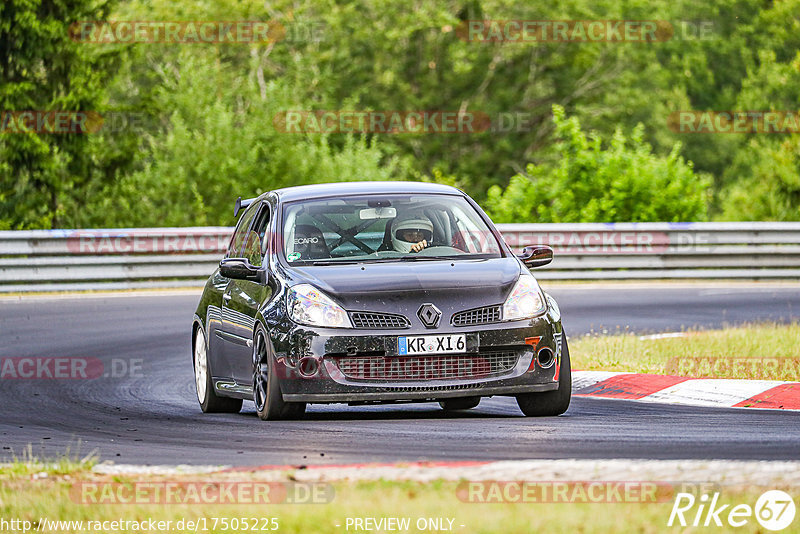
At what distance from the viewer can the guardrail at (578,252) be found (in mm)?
22828

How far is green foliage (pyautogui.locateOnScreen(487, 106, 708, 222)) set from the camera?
28344mm

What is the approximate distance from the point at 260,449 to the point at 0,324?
10.8 m

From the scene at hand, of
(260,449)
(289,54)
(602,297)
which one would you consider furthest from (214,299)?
(289,54)

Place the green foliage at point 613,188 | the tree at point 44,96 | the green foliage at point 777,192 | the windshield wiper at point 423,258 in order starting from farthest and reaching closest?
1. the green foliage at point 777,192
2. the tree at point 44,96
3. the green foliage at point 613,188
4. the windshield wiper at point 423,258

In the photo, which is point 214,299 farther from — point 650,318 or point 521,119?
point 521,119

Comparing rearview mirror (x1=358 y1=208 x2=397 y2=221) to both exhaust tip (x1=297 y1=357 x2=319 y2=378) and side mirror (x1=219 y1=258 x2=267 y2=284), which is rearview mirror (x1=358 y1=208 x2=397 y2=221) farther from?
exhaust tip (x1=297 y1=357 x2=319 y2=378)

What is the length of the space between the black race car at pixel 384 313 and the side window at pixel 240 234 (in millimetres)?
932

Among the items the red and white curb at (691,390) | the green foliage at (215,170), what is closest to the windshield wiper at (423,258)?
the red and white curb at (691,390)

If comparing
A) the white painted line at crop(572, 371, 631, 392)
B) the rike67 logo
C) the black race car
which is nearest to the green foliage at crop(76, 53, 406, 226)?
the white painted line at crop(572, 371, 631, 392)

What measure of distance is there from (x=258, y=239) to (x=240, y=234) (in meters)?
0.86

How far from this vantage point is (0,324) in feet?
59.7

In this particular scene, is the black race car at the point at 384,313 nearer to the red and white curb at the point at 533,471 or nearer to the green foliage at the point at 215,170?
the red and white curb at the point at 533,471

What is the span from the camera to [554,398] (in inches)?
380

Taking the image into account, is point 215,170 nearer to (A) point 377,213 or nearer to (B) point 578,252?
(B) point 578,252
